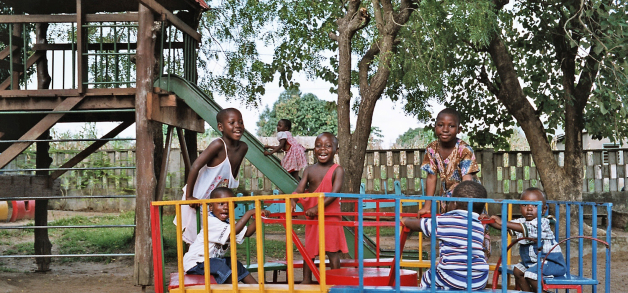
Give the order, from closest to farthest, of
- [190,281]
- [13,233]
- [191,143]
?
[190,281] < [191,143] < [13,233]

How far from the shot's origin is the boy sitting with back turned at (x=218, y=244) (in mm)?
4281

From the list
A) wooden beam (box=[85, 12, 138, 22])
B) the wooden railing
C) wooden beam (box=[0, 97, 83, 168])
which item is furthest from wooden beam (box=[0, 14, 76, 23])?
the wooden railing

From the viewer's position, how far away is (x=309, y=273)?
4.83 metres

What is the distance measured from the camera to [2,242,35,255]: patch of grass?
1044 cm

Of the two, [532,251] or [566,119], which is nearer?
[532,251]

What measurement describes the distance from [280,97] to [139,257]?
34.9m

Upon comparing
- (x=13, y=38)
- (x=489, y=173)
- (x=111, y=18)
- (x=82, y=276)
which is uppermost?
(x=13, y=38)

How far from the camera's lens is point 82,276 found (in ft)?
27.6

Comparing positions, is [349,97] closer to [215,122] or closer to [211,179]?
[215,122]

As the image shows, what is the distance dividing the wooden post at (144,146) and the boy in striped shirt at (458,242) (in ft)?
13.0

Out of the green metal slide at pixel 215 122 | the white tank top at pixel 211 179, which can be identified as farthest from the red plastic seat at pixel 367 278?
the green metal slide at pixel 215 122

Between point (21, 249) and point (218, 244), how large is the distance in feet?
25.9

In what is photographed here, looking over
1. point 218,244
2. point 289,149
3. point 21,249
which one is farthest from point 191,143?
point 218,244

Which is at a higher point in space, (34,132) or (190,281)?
(34,132)
